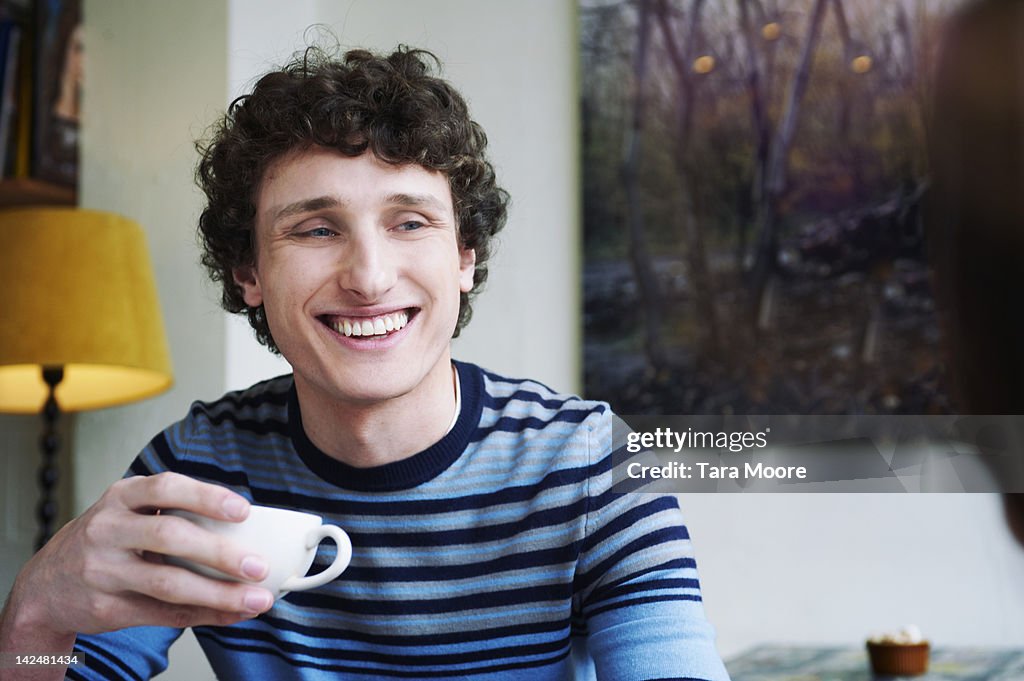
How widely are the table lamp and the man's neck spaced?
0.74 metres

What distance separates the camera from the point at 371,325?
0.89 m

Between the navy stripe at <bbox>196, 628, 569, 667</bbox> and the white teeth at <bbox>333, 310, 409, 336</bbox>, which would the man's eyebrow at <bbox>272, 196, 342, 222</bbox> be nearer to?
the white teeth at <bbox>333, 310, 409, 336</bbox>

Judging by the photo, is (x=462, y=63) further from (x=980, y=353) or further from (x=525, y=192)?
(x=980, y=353)

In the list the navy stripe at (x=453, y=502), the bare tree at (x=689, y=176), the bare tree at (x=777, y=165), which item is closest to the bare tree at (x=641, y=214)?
the bare tree at (x=689, y=176)

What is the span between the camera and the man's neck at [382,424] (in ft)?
2.93

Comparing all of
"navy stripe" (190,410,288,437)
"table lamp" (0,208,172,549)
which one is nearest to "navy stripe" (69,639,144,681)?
"navy stripe" (190,410,288,437)

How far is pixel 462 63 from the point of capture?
172cm

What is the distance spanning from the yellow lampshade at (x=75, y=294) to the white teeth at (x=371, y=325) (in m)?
0.78

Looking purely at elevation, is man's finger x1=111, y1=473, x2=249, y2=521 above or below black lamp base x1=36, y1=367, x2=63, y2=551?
above

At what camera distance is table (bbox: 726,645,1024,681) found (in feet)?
4.83

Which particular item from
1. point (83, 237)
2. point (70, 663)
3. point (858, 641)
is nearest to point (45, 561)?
point (70, 663)

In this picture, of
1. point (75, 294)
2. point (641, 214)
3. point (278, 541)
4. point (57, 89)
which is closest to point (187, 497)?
point (278, 541)

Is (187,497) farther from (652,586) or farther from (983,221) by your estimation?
(983,221)

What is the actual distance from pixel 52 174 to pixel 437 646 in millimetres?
1196
